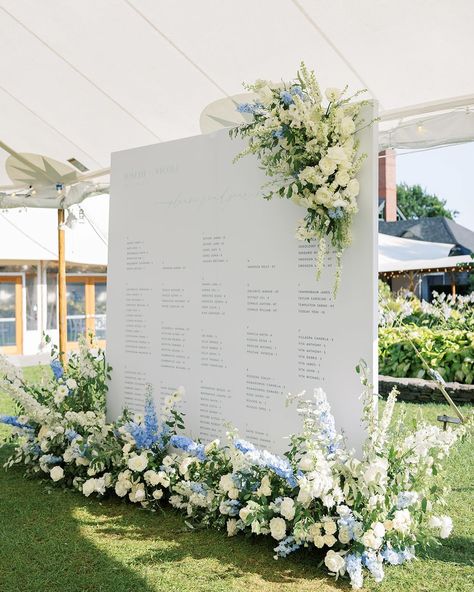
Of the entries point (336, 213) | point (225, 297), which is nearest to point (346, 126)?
point (336, 213)

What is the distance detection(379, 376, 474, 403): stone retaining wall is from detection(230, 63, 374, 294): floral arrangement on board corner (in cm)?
454

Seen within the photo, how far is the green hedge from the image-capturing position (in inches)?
324

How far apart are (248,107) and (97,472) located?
257 cm

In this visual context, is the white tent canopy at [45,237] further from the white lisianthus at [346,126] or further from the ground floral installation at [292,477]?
the white lisianthus at [346,126]

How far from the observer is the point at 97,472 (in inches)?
179

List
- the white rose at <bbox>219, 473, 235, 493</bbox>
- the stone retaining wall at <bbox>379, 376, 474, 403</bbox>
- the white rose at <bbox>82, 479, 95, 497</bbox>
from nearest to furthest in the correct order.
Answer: the white rose at <bbox>219, 473, 235, 493</bbox> → the white rose at <bbox>82, 479, 95, 497</bbox> → the stone retaining wall at <bbox>379, 376, 474, 403</bbox>

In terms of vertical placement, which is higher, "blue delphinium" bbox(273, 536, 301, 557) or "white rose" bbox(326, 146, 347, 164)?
"white rose" bbox(326, 146, 347, 164)

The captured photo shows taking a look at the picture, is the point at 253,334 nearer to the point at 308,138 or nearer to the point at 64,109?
the point at 308,138

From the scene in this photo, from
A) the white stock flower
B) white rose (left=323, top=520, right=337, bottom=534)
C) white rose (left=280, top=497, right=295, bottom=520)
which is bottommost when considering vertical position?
white rose (left=323, top=520, right=337, bottom=534)

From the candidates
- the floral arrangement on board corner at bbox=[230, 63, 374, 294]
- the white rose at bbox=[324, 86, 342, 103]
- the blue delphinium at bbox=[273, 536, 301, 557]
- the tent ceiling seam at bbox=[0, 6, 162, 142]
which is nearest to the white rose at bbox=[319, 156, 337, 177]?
the floral arrangement on board corner at bbox=[230, 63, 374, 294]

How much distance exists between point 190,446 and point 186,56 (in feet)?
11.1

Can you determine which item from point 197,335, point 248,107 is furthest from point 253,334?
point 248,107

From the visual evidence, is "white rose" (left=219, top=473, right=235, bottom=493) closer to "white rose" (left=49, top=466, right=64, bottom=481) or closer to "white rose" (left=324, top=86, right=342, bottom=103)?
"white rose" (left=49, top=466, right=64, bottom=481)

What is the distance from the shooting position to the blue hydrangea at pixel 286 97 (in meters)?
3.70
